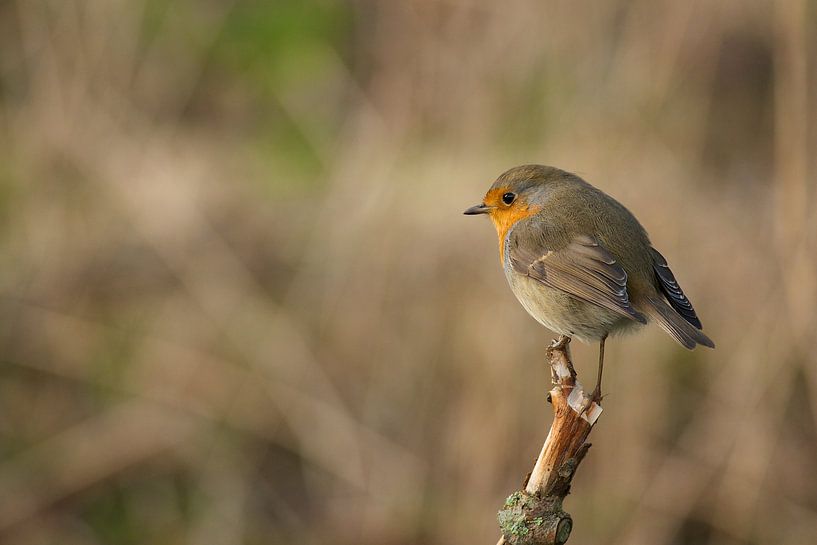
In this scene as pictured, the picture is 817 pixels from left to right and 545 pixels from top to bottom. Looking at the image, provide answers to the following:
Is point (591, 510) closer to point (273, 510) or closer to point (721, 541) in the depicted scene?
point (721, 541)

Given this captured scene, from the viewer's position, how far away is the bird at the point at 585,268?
3.12 metres

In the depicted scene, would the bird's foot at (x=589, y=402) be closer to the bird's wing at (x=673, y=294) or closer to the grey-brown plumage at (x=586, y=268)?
the grey-brown plumage at (x=586, y=268)

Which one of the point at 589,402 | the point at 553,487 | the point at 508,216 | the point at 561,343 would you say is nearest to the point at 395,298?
the point at 508,216

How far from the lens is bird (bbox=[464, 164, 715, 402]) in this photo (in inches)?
123

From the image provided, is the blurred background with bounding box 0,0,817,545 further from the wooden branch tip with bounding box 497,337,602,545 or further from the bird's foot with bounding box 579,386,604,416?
the wooden branch tip with bounding box 497,337,602,545

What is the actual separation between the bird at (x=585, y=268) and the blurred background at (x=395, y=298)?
1068 millimetres

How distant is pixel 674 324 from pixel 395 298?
236cm

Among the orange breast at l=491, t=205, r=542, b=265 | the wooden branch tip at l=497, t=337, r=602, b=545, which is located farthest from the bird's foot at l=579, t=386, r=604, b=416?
the orange breast at l=491, t=205, r=542, b=265

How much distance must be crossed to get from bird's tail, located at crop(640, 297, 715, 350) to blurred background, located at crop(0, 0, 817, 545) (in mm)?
1204

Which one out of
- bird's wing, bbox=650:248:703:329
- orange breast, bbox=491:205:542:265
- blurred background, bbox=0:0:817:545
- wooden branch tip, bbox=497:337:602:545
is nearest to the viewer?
wooden branch tip, bbox=497:337:602:545

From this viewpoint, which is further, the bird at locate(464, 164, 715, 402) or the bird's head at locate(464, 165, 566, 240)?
the bird's head at locate(464, 165, 566, 240)

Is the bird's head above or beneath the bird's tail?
above

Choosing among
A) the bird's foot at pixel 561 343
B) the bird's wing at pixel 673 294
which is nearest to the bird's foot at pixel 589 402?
the bird's foot at pixel 561 343

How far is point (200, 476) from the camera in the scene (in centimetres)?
545
